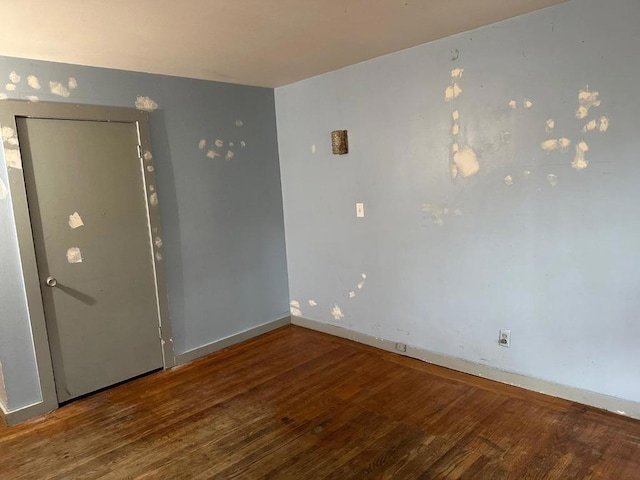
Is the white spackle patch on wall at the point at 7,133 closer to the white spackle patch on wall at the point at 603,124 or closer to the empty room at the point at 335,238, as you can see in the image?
the empty room at the point at 335,238

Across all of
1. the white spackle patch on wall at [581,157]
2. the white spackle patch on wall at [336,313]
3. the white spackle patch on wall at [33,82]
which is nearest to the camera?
the white spackle patch on wall at [581,157]

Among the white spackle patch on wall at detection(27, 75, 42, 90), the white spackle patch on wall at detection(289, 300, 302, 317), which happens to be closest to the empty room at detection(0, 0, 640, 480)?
the white spackle patch on wall at detection(27, 75, 42, 90)

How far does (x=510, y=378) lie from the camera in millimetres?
2895

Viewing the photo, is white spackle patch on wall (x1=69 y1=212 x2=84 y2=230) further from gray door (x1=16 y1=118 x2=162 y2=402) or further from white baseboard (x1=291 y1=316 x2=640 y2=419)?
white baseboard (x1=291 y1=316 x2=640 y2=419)

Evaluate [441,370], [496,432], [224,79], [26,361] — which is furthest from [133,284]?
[496,432]

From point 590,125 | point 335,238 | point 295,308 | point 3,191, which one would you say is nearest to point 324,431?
point 335,238

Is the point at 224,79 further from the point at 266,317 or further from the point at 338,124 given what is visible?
the point at 266,317

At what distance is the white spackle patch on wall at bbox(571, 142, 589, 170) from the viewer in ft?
8.00

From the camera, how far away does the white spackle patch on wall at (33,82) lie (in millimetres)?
2719

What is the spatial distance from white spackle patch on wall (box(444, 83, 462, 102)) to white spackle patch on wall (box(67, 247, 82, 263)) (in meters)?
2.81

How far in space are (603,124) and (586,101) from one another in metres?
0.16

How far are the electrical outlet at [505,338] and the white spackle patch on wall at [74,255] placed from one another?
9.87ft

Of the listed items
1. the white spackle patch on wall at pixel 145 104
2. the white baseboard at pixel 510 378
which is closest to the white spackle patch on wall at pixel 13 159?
the white spackle patch on wall at pixel 145 104

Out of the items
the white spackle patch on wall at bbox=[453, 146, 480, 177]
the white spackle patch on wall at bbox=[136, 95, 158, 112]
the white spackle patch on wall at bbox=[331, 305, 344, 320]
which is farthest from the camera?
the white spackle patch on wall at bbox=[331, 305, 344, 320]
